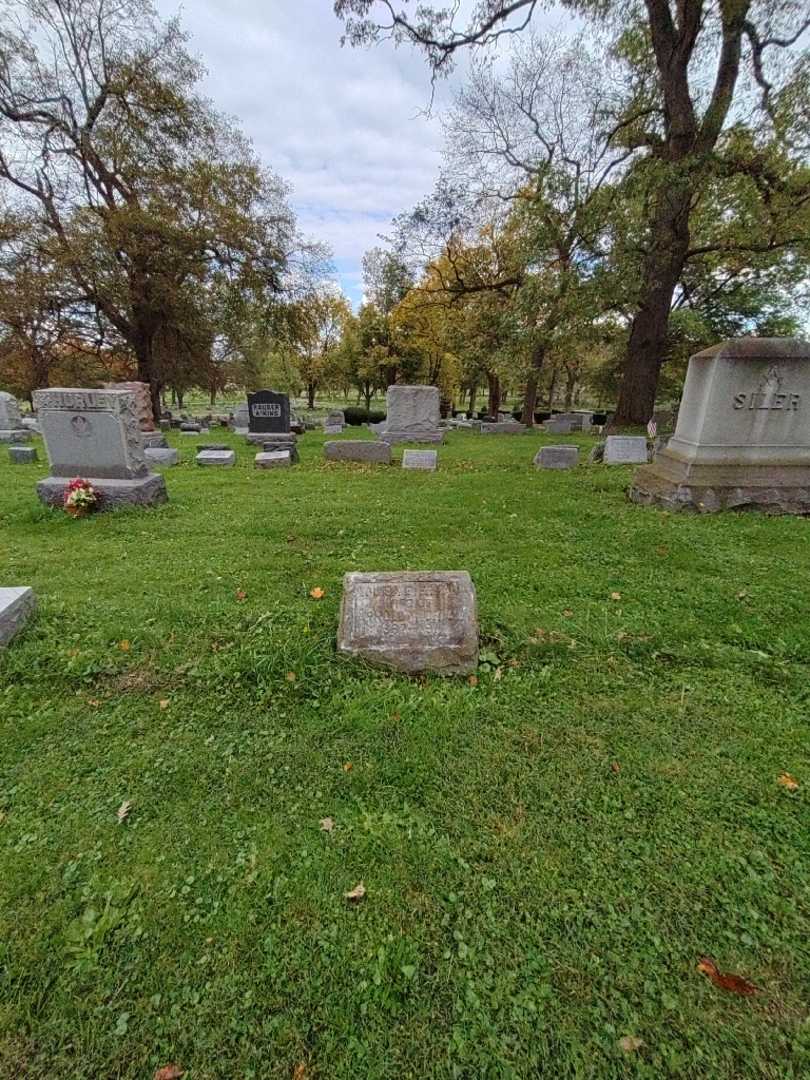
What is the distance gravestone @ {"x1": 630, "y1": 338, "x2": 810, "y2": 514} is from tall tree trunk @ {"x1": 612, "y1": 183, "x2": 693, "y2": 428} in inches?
206

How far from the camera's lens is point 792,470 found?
18.0ft

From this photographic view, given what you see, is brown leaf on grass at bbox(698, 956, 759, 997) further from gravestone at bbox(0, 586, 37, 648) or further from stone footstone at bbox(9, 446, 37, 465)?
stone footstone at bbox(9, 446, 37, 465)

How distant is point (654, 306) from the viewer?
10.7 m

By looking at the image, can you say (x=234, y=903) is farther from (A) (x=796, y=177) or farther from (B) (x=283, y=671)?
(A) (x=796, y=177)

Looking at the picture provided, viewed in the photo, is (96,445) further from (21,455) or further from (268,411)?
(268,411)

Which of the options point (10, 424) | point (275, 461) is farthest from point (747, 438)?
point (10, 424)

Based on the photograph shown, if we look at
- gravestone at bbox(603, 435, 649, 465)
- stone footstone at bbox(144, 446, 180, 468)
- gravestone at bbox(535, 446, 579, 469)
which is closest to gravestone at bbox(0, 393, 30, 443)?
stone footstone at bbox(144, 446, 180, 468)

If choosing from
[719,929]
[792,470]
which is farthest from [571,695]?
[792,470]

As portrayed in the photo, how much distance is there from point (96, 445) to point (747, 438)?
26.2ft

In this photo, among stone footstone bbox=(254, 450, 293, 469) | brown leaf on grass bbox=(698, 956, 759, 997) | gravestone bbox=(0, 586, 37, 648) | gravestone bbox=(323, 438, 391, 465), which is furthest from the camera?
gravestone bbox=(323, 438, 391, 465)

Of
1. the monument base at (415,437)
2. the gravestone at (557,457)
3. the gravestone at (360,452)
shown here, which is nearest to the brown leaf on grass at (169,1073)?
the gravestone at (557,457)

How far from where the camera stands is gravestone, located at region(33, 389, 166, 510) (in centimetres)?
571

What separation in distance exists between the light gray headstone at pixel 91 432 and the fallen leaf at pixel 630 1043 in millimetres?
6597

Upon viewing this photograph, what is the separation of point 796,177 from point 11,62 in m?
23.3
